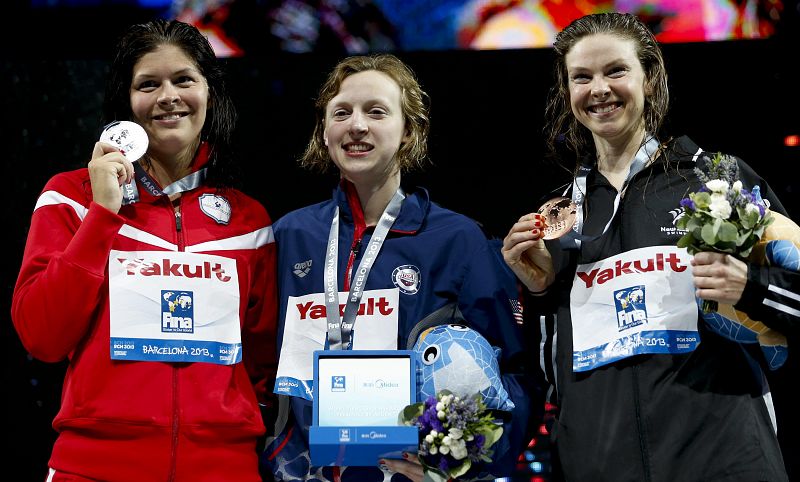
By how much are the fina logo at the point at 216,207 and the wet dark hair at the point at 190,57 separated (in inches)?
2.8

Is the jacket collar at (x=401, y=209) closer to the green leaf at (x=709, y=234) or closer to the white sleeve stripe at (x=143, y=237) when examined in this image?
the white sleeve stripe at (x=143, y=237)

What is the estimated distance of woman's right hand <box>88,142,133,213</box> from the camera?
2.57 m

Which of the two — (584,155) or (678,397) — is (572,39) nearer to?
(584,155)

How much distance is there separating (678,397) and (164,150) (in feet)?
5.43

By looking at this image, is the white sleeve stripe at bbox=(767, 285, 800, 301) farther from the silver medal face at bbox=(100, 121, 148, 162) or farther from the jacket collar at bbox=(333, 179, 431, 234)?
the silver medal face at bbox=(100, 121, 148, 162)

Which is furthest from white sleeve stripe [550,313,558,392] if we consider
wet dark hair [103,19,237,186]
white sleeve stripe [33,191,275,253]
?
wet dark hair [103,19,237,186]

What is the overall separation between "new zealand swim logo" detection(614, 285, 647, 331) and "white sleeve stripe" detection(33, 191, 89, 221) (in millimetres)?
1513

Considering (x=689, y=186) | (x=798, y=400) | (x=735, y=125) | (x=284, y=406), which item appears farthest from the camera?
(x=735, y=125)

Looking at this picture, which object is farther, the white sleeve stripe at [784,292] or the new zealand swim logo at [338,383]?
the new zealand swim logo at [338,383]

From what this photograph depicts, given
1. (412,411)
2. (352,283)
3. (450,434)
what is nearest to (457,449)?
(450,434)

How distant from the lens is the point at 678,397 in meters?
2.39

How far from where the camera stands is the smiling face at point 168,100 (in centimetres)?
284

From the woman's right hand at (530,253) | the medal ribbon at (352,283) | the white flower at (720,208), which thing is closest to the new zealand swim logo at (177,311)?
the medal ribbon at (352,283)

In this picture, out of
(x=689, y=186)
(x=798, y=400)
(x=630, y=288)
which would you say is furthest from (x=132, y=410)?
(x=798, y=400)
